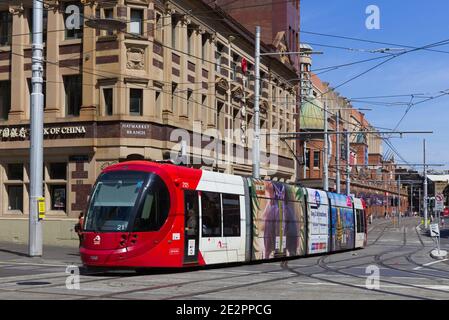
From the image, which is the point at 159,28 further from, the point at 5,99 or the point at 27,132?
the point at 5,99

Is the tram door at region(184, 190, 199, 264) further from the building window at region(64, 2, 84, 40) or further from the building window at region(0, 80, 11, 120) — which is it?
the building window at region(0, 80, 11, 120)

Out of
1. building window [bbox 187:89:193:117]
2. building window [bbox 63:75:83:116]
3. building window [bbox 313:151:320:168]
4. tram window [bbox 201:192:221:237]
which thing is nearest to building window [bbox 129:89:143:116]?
building window [bbox 63:75:83:116]

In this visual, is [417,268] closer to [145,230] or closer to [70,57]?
[145,230]

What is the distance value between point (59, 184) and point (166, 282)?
1809 cm

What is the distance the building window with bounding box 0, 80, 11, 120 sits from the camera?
111ft

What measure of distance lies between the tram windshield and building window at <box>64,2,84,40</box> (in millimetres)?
15220

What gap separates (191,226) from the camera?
60.6 feet

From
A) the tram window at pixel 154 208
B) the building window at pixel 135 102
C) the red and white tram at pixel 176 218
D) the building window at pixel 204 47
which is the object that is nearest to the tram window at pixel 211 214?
the red and white tram at pixel 176 218

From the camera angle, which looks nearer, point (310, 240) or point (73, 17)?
point (310, 240)

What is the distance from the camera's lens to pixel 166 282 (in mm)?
15266

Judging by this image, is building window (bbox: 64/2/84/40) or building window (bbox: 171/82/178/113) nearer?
building window (bbox: 64/2/84/40)

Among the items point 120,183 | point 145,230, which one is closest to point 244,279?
point 145,230

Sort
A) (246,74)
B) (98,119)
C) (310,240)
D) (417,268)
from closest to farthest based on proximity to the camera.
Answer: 1. (417,268)
2. (310,240)
3. (98,119)
4. (246,74)

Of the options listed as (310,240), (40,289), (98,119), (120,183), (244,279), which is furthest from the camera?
(98,119)
